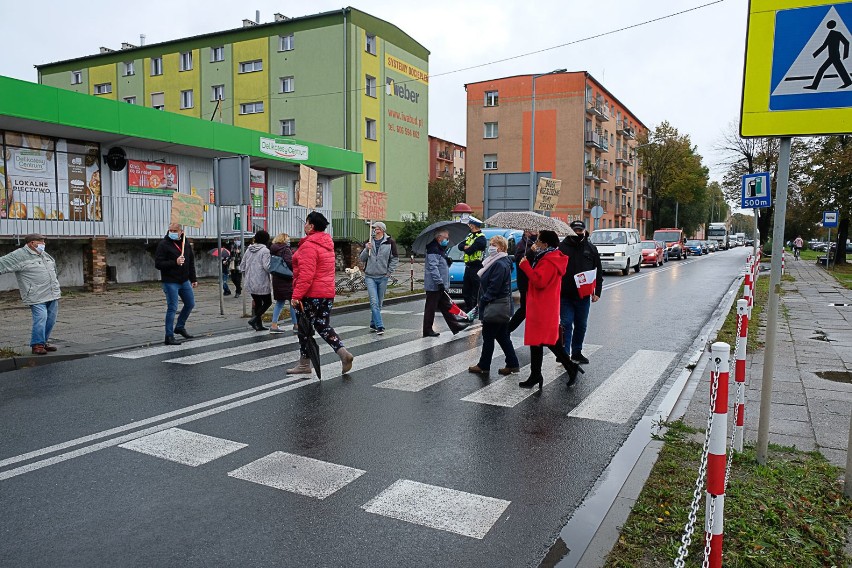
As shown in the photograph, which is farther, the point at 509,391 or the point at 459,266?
the point at 459,266

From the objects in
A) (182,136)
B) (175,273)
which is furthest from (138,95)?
(175,273)

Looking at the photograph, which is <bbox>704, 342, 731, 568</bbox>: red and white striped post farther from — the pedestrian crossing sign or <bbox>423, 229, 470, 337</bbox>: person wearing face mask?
<bbox>423, 229, 470, 337</bbox>: person wearing face mask

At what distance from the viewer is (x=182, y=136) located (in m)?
20.2

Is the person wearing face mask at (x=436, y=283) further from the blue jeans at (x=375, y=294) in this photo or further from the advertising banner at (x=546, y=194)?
the advertising banner at (x=546, y=194)

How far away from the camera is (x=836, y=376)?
7.71 metres

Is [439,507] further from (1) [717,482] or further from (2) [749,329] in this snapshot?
(2) [749,329]

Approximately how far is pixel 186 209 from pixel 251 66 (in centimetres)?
2986

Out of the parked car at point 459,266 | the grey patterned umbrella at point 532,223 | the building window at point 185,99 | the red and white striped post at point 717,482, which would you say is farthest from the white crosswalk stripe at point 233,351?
the building window at point 185,99

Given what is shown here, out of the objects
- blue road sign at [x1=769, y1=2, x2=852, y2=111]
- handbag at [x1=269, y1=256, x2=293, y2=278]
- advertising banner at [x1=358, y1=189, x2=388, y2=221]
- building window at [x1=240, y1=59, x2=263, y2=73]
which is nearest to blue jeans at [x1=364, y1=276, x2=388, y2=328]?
handbag at [x1=269, y1=256, x2=293, y2=278]

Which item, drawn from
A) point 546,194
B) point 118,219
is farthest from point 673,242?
point 118,219

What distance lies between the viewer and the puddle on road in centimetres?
752

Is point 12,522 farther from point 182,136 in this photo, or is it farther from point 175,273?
point 182,136

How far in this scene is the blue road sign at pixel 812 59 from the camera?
12.6 feet

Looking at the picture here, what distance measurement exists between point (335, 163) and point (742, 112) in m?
23.7
